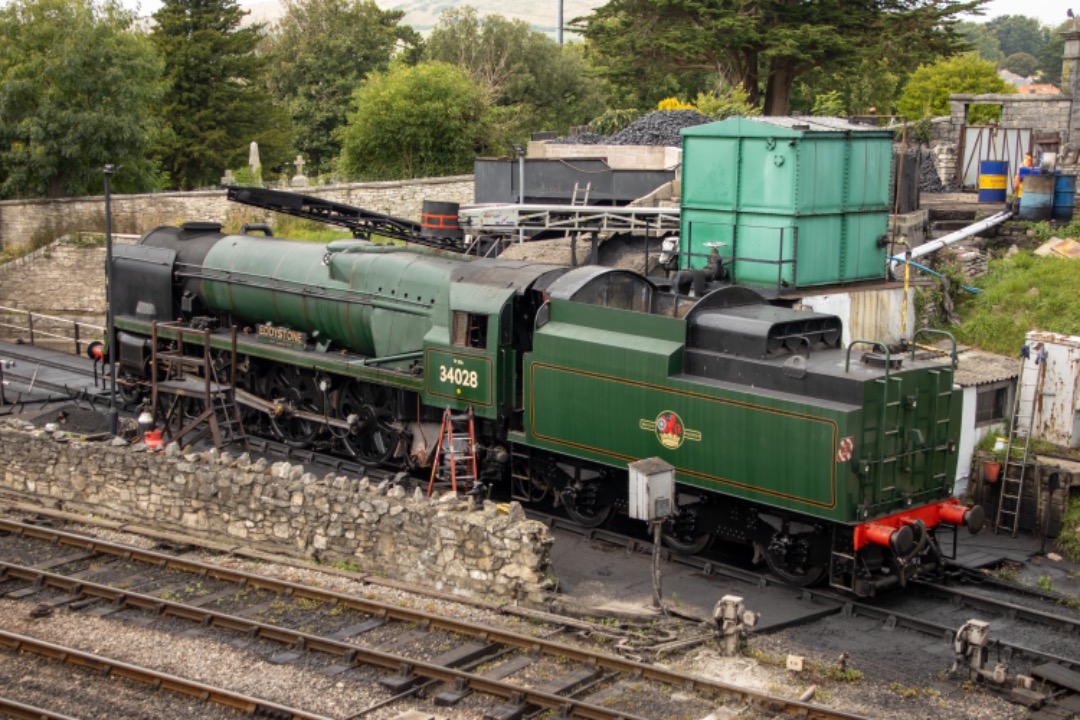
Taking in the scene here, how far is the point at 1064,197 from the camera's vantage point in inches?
910

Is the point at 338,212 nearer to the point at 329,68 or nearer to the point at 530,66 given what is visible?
the point at 530,66

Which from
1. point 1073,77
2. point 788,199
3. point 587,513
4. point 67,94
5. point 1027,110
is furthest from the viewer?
point 67,94

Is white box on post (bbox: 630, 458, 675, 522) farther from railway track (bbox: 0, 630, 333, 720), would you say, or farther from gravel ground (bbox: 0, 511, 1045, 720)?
railway track (bbox: 0, 630, 333, 720)

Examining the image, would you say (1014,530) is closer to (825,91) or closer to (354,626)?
(354,626)

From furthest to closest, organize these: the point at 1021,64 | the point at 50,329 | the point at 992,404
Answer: the point at 1021,64 → the point at 50,329 → the point at 992,404

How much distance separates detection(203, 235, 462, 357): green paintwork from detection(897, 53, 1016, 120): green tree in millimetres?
35497

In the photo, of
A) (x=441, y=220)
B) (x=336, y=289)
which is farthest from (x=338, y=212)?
(x=336, y=289)

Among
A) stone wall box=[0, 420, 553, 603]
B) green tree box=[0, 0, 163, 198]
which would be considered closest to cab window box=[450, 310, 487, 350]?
stone wall box=[0, 420, 553, 603]

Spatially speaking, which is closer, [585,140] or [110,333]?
[110,333]

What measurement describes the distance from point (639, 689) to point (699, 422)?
3635 mm

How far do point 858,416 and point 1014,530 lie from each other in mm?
4932

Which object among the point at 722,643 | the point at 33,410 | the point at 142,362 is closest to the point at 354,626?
the point at 722,643

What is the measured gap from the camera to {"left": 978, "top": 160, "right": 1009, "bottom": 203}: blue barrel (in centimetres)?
2544

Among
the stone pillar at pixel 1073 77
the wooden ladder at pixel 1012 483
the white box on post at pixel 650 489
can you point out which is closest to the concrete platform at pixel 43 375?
the white box on post at pixel 650 489
